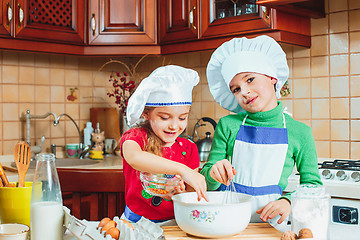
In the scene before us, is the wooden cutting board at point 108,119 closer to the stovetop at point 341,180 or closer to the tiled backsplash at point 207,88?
the tiled backsplash at point 207,88

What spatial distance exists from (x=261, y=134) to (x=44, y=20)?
1521 mm

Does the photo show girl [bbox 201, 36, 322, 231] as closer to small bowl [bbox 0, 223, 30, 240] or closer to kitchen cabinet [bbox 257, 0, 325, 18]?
Answer: small bowl [bbox 0, 223, 30, 240]

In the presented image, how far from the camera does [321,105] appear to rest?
219 centimetres

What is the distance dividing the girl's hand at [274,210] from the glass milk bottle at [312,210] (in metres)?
0.12

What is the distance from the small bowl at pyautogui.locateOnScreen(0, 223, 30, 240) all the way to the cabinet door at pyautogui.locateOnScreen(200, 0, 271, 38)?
145cm

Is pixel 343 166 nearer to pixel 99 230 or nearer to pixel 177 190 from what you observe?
pixel 177 190

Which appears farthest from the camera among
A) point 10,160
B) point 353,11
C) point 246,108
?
point 10,160

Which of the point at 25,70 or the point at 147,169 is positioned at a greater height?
the point at 25,70

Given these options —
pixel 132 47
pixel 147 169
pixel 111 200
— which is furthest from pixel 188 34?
pixel 147 169

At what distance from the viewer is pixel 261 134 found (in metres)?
1.15

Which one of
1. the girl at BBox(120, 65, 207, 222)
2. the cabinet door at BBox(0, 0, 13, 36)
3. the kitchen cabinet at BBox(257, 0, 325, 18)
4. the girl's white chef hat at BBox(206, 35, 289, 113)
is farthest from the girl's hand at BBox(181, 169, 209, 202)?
the cabinet door at BBox(0, 0, 13, 36)

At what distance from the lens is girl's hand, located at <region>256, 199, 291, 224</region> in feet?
3.14

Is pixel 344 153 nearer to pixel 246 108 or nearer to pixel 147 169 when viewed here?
pixel 246 108

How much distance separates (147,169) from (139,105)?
172 mm
